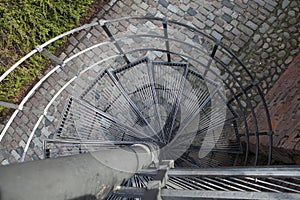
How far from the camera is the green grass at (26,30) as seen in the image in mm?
6969

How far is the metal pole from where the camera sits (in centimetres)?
139

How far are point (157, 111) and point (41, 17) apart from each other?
3298mm

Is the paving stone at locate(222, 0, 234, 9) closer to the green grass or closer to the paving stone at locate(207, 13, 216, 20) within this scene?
the paving stone at locate(207, 13, 216, 20)

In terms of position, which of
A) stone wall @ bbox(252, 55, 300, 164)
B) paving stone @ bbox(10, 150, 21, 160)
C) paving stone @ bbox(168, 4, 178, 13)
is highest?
paving stone @ bbox(168, 4, 178, 13)

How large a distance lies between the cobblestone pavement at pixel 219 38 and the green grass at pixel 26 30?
0.38 m

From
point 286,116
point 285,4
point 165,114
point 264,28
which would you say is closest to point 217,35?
point 264,28

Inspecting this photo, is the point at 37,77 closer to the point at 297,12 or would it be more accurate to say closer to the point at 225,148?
the point at 225,148

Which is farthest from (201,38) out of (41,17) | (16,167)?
(16,167)

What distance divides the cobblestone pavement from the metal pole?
16.1 feet

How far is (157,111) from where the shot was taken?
5848mm

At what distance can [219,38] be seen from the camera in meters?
7.15

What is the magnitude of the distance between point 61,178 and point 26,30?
612cm

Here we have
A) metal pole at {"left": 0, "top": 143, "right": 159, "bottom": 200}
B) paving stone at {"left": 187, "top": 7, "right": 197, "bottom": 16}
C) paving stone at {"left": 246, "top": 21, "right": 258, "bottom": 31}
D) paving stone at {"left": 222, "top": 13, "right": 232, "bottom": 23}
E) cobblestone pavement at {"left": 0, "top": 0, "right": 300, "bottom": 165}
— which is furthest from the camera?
paving stone at {"left": 187, "top": 7, "right": 197, "bottom": 16}

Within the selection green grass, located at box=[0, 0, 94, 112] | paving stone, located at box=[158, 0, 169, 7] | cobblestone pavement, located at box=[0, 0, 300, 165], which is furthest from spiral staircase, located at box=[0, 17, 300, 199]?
paving stone, located at box=[158, 0, 169, 7]
